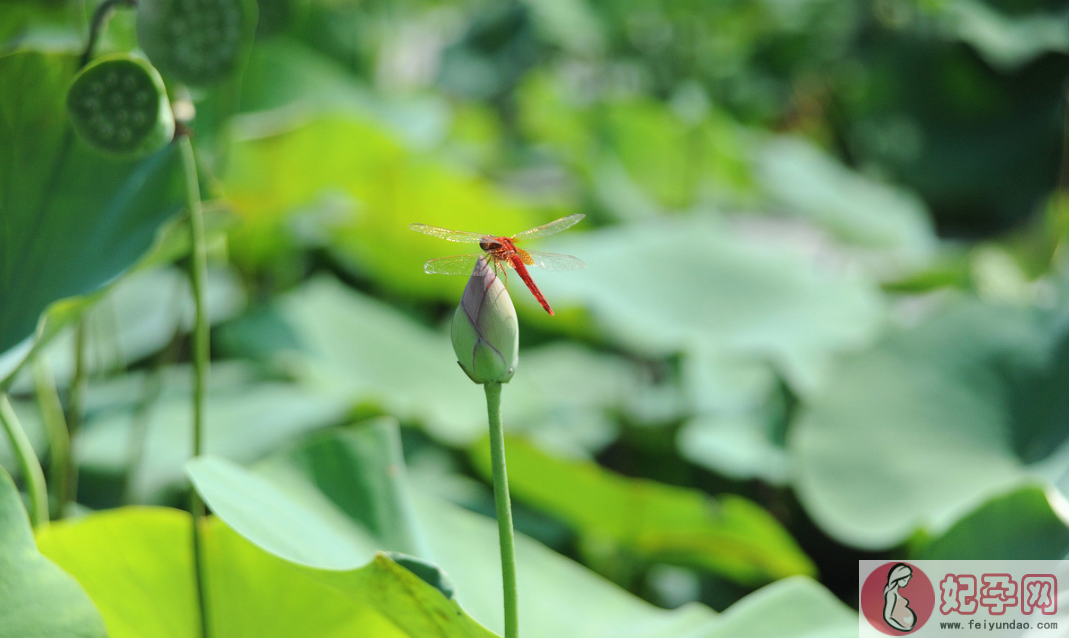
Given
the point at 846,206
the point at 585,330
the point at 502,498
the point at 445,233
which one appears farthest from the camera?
the point at 846,206

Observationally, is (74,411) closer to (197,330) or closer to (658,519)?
(197,330)

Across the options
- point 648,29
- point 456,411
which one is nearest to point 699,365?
point 456,411

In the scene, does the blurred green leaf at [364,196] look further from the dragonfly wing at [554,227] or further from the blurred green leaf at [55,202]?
the dragonfly wing at [554,227]

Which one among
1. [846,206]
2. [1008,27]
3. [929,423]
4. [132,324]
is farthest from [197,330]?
[1008,27]

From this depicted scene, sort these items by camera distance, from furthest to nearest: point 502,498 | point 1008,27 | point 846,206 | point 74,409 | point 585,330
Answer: point 1008,27 < point 846,206 < point 585,330 < point 74,409 < point 502,498

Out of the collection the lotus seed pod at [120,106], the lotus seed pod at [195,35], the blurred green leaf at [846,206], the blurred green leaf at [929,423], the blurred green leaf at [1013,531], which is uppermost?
the blurred green leaf at [846,206]

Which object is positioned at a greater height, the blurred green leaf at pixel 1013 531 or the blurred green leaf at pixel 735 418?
the blurred green leaf at pixel 735 418

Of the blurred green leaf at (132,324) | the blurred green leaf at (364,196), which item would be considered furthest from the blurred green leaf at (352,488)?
the blurred green leaf at (364,196)
